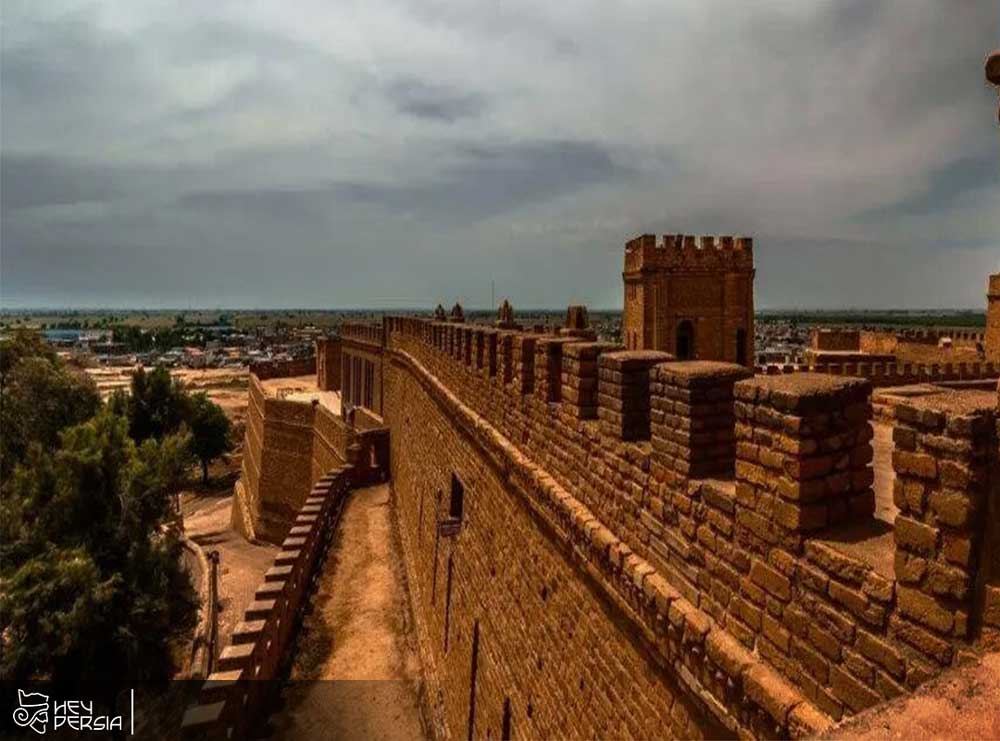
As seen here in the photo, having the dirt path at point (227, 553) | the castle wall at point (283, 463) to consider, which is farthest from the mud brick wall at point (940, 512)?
the castle wall at point (283, 463)

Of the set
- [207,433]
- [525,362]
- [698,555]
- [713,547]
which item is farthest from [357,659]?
[207,433]

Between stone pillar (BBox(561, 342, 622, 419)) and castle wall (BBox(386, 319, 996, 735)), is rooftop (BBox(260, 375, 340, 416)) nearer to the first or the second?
stone pillar (BBox(561, 342, 622, 419))

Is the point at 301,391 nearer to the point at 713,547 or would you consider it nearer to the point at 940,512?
the point at 713,547

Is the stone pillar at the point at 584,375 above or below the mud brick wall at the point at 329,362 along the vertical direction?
above

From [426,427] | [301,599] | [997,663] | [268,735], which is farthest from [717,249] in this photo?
[997,663]

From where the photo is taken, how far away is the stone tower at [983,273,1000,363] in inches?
878

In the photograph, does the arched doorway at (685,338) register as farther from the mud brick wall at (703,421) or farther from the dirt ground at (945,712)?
the dirt ground at (945,712)

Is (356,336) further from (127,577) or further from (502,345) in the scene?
(502,345)

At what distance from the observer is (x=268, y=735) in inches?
341

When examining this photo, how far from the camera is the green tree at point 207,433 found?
44.5 metres

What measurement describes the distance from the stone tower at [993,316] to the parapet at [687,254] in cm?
1244

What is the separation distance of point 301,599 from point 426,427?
13.3 feet

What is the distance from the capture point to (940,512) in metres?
2.15

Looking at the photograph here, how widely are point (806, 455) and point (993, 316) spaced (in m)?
26.2
